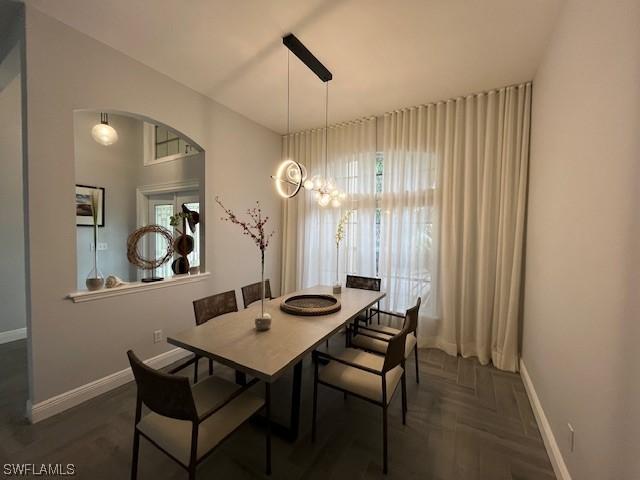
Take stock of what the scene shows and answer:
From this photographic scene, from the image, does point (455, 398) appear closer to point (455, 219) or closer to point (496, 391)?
point (496, 391)

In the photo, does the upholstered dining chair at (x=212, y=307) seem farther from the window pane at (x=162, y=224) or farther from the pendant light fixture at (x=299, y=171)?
the window pane at (x=162, y=224)

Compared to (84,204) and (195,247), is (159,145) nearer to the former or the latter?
(84,204)

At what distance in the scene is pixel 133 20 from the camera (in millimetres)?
1944

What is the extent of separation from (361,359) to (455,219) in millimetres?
1943

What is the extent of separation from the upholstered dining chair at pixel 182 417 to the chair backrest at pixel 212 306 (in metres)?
0.75

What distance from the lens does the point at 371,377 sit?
1796 millimetres

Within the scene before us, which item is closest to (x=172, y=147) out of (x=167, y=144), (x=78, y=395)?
(x=167, y=144)

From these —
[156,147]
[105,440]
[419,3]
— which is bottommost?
[105,440]

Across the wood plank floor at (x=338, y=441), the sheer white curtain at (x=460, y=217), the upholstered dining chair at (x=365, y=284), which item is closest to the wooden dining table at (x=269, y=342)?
the wood plank floor at (x=338, y=441)

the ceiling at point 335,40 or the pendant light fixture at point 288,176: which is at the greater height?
the ceiling at point 335,40

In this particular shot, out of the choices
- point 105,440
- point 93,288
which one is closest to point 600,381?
point 105,440

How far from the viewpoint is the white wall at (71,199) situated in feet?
6.17

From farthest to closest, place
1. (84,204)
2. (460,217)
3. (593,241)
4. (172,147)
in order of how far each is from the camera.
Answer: (172,147)
(84,204)
(460,217)
(593,241)

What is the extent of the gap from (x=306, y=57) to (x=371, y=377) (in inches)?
102
